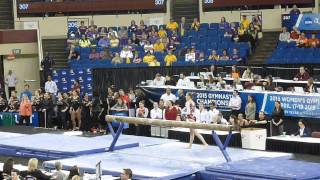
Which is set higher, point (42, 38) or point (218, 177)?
point (42, 38)

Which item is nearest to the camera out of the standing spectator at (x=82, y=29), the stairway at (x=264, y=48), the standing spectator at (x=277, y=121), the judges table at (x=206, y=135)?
the judges table at (x=206, y=135)

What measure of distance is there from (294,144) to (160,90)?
682 centimetres

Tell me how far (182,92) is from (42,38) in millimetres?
9836

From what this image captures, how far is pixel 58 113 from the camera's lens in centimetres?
2338

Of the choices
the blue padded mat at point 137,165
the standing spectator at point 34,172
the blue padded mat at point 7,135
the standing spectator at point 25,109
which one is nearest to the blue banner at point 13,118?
the standing spectator at point 25,109

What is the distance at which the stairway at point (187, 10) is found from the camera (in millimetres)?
31188

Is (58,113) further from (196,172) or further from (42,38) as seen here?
(196,172)

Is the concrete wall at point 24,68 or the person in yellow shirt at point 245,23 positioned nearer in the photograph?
the person in yellow shirt at point 245,23

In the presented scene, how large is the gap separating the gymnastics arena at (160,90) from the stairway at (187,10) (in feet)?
0.15

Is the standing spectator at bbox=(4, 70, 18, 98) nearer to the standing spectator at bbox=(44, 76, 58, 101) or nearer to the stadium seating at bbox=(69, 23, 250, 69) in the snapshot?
the stadium seating at bbox=(69, 23, 250, 69)

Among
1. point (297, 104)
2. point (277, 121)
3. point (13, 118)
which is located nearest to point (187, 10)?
point (13, 118)

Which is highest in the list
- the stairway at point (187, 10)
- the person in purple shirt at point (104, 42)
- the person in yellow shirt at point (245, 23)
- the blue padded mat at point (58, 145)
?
the stairway at point (187, 10)

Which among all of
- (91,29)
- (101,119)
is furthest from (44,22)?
(101,119)

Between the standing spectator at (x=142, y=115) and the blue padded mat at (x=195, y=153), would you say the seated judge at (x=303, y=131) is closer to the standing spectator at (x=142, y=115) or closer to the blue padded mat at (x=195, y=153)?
the blue padded mat at (x=195, y=153)
